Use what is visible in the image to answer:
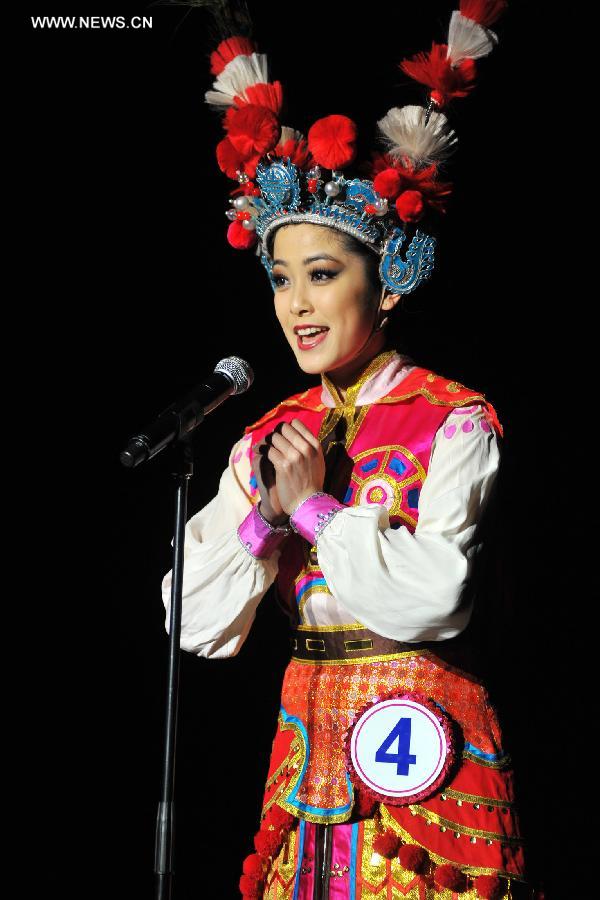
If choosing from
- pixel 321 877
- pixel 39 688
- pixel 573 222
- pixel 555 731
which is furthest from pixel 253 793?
pixel 573 222

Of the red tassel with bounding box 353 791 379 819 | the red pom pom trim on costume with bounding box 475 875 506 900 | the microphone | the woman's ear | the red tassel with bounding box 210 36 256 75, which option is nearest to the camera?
the microphone

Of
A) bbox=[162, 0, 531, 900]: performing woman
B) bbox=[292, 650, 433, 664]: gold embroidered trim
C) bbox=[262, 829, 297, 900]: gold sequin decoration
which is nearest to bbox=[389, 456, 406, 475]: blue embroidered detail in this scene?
bbox=[162, 0, 531, 900]: performing woman

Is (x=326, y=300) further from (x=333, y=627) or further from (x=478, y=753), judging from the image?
(x=478, y=753)

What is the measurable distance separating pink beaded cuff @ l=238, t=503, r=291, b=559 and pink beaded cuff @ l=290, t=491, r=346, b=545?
4.5 inches

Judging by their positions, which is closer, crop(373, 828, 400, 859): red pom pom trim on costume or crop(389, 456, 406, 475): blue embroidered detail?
crop(373, 828, 400, 859): red pom pom trim on costume

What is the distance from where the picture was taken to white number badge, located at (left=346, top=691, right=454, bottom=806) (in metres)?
1.91

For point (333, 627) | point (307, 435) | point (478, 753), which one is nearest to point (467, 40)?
point (307, 435)

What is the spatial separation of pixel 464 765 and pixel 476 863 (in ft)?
0.54

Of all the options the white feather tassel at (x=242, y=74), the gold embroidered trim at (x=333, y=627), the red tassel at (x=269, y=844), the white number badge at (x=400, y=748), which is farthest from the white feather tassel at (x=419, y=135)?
the red tassel at (x=269, y=844)

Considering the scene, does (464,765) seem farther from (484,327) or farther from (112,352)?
(112,352)

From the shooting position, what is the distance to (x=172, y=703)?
1.80 m

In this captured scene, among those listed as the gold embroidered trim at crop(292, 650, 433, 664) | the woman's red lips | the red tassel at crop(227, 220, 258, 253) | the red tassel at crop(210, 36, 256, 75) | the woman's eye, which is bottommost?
the gold embroidered trim at crop(292, 650, 433, 664)

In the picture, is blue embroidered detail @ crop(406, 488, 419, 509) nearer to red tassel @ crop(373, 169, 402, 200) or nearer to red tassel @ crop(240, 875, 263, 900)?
red tassel @ crop(373, 169, 402, 200)

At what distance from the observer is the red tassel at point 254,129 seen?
2.29 meters
